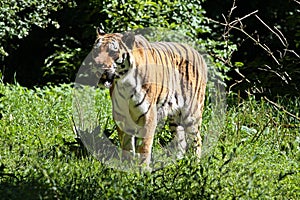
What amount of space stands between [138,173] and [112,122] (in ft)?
8.27

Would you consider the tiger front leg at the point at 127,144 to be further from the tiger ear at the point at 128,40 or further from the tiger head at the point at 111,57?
the tiger ear at the point at 128,40

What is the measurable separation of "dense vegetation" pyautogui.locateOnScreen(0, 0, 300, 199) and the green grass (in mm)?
12

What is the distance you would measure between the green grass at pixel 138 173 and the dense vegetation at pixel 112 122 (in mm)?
12

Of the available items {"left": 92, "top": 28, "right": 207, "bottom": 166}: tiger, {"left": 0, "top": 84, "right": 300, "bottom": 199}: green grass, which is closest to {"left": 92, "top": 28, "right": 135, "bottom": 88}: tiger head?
{"left": 92, "top": 28, "right": 207, "bottom": 166}: tiger

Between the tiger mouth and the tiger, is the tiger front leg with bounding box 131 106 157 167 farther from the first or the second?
the tiger mouth

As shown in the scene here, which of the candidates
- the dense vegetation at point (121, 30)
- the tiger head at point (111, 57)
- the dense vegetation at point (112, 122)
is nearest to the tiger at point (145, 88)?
the tiger head at point (111, 57)

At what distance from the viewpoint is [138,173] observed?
5.22 m

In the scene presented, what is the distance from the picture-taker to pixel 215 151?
6.44 m

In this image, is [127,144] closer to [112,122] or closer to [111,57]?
[111,57]

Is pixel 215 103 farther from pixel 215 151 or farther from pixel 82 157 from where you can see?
pixel 82 157

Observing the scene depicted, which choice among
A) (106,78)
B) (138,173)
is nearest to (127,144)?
(106,78)

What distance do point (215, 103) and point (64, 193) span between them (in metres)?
3.98

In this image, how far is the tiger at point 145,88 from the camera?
5.76 meters

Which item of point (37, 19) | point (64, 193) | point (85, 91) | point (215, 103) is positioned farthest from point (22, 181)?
point (37, 19)
